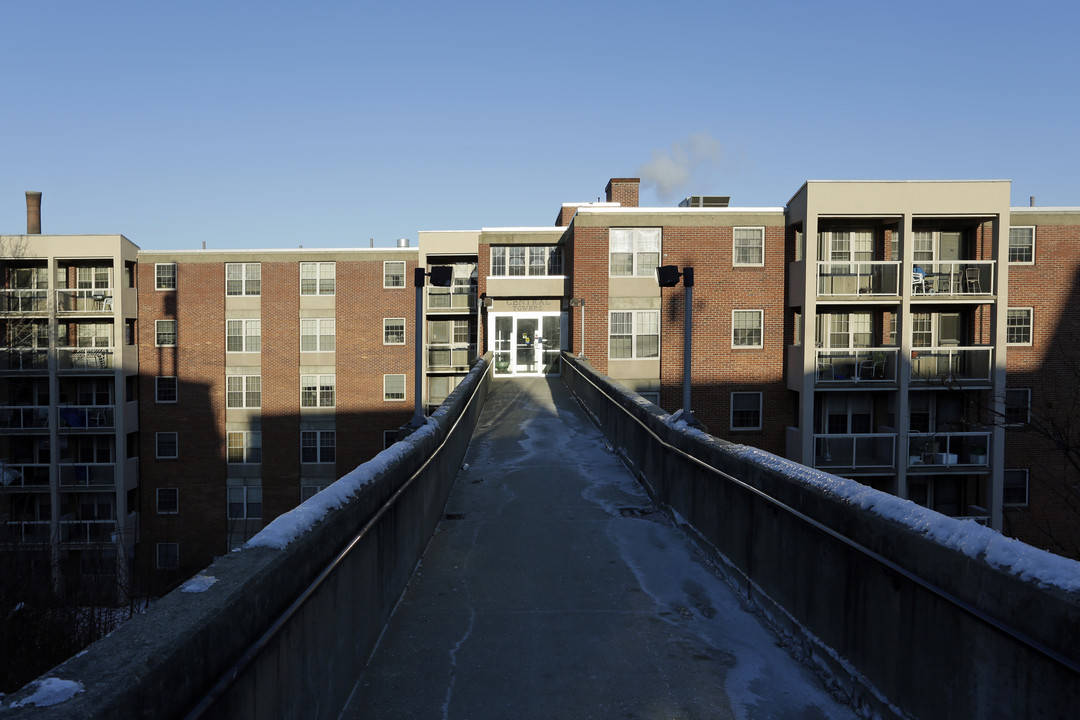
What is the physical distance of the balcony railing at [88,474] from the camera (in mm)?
37562

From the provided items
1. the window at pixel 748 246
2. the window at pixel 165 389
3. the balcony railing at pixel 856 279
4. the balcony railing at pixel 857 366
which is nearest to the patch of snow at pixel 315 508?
the balcony railing at pixel 857 366

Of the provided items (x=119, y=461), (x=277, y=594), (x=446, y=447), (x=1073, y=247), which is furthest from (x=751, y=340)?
(x=119, y=461)

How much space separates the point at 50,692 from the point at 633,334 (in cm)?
2921

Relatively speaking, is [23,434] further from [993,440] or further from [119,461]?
[993,440]

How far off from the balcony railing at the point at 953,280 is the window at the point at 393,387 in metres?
26.5

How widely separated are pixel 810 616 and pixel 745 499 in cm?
171

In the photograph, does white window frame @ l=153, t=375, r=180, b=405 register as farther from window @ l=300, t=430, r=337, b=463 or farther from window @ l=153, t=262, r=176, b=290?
window @ l=300, t=430, r=337, b=463

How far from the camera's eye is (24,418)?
38.3 meters

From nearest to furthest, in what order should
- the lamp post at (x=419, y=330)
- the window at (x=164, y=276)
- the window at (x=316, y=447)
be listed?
the lamp post at (x=419, y=330) → the window at (x=164, y=276) → the window at (x=316, y=447)

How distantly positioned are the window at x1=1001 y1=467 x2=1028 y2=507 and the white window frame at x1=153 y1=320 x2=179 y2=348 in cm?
4175

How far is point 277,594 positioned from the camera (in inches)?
158

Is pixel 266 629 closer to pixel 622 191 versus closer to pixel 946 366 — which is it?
pixel 946 366

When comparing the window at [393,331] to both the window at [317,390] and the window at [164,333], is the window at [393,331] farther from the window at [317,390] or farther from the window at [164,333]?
the window at [164,333]

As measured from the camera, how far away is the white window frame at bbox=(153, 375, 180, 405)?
132 feet
